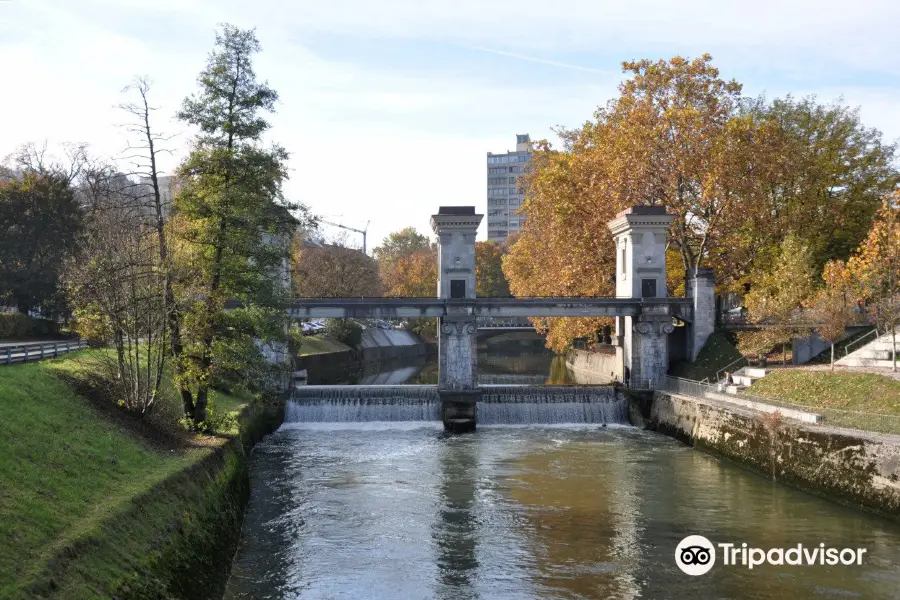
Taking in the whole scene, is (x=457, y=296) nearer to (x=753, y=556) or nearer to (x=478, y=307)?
(x=478, y=307)

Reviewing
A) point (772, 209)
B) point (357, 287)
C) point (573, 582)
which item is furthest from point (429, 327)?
point (573, 582)

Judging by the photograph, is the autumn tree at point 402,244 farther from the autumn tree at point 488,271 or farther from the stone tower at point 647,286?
the stone tower at point 647,286

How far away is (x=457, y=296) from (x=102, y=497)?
99.4 ft

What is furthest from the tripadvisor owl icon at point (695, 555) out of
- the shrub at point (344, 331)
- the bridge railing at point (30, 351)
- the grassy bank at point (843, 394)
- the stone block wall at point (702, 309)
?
the shrub at point (344, 331)

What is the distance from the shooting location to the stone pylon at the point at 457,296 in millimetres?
44781

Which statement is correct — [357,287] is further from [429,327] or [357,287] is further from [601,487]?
[601,487]

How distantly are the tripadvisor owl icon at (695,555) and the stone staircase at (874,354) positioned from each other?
54.4ft

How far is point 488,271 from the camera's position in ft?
383

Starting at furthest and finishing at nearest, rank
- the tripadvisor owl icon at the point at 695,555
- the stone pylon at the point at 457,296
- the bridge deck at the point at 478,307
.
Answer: the stone pylon at the point at 457,296 → the bridge deck at the point at 478,307 → the tripadvisor owl icon at the point at 695,555

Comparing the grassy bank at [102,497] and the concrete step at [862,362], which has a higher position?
the concrete step at [862,362]

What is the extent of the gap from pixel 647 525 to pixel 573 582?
553cm

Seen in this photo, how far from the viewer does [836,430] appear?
26.5m

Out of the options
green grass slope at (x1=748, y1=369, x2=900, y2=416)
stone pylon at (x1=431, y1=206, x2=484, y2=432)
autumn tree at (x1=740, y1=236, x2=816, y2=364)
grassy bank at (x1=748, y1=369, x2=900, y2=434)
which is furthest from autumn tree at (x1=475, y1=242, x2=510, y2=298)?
grassy bank at (x1=748, y1=369, x2=900, y2=434)

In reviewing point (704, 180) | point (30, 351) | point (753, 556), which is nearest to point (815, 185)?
point (704, 180)
